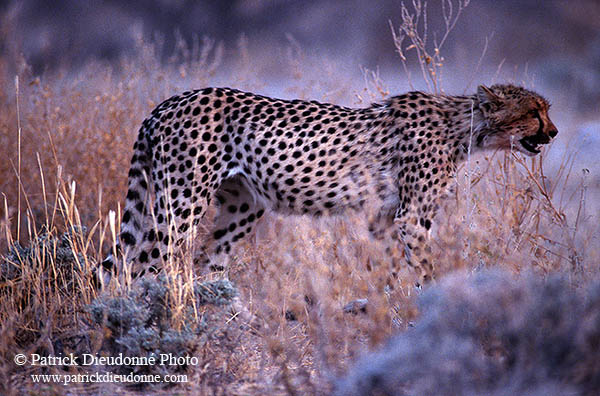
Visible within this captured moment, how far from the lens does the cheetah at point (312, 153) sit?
4.09 meters

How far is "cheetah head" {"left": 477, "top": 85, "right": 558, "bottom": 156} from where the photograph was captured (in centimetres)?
418

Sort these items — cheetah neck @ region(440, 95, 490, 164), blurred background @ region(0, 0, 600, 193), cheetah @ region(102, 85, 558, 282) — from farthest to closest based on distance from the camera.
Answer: blurred background @ region(0, 0, 600, 193) → cheetah neck @ region(440, 95, 490, 164) → cheetah @ region(102, 85, 558, 282)

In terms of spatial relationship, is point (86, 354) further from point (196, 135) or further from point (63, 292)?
point (196, 135)

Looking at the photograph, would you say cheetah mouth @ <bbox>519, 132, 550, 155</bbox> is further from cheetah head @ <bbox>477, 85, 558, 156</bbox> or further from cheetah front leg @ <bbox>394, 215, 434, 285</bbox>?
cheetah front leg @ <bbox>394, 215, 434, 285</bbox>

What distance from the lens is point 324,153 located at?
423 cm

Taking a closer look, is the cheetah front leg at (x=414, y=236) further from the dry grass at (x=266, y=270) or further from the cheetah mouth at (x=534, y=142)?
the cheetah mouth at (x=534, y=142)

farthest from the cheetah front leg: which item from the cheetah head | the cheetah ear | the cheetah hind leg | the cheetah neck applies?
the cheetah hind leg

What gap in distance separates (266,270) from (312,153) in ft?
2.40

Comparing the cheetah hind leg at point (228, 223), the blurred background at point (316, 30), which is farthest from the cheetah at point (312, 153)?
the blurred background at point (316, 30)

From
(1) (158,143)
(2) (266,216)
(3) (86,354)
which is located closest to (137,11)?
(2) (266,216)

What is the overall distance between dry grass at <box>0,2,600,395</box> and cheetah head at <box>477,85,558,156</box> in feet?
0.44

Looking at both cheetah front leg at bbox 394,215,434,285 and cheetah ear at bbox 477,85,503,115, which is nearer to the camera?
cheetah front leg at bbox 394,215,434,285

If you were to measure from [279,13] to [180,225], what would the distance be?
1518cm

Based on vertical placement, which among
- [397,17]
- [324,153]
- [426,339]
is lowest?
[426,339]
